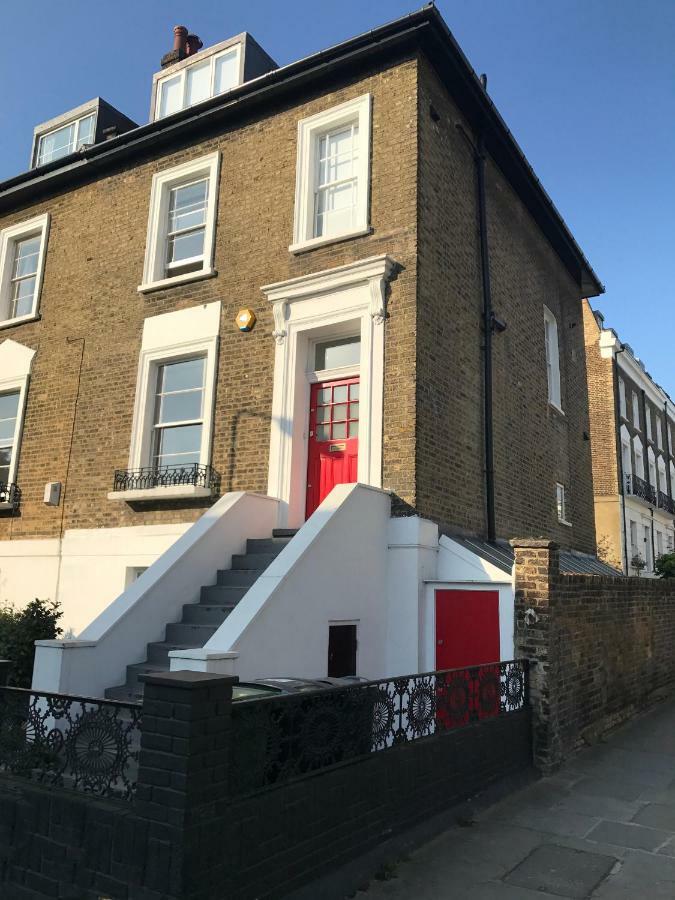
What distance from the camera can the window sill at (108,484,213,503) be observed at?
1010cm

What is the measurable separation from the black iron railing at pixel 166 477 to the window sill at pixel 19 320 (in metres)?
3.97

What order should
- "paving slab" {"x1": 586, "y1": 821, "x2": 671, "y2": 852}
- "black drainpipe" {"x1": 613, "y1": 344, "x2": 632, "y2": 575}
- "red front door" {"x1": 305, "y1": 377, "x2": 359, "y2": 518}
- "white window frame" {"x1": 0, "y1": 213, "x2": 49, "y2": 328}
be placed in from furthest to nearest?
"black drainpipe" {"x1": 613, "y1": 344, "x2": 632, "y2": 575} < "white window frame" {"x1": 0, "y1": 213, "x2": 49, "y2": 328} < "red front door" {"x1": 305, "y1": 377, "x2": 359, "y2": 518} < "paving slab" {"x1": 586, "y1": 821, "x2": 671, "y2": 852}

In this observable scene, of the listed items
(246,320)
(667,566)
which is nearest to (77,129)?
(246,320)

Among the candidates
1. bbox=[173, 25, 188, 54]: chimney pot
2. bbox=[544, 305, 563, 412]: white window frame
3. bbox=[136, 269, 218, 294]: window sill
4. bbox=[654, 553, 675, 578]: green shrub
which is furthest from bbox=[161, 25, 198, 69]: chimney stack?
bbox=[654, 553, 675, 578]: green shrub

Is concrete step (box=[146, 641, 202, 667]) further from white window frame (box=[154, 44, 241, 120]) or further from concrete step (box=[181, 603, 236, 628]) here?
white window frame (box=[154, 44, 241, 120])

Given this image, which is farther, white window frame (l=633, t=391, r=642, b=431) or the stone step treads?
white window frame (l=633, t=391, r=642, b=431)

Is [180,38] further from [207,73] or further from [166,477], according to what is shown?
[166,477]

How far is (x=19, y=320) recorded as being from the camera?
13242 millimetres

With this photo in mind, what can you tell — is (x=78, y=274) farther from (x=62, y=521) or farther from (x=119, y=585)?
(x=119, y=585)

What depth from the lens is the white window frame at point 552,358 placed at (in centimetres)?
1408

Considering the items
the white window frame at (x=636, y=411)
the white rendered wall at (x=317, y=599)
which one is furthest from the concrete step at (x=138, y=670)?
the white window frame at (x=636, y=411)

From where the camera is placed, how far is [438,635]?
8.47 metres

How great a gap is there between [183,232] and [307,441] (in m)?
4.55

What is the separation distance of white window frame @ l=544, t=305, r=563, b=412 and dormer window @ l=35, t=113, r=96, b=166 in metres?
9.99
